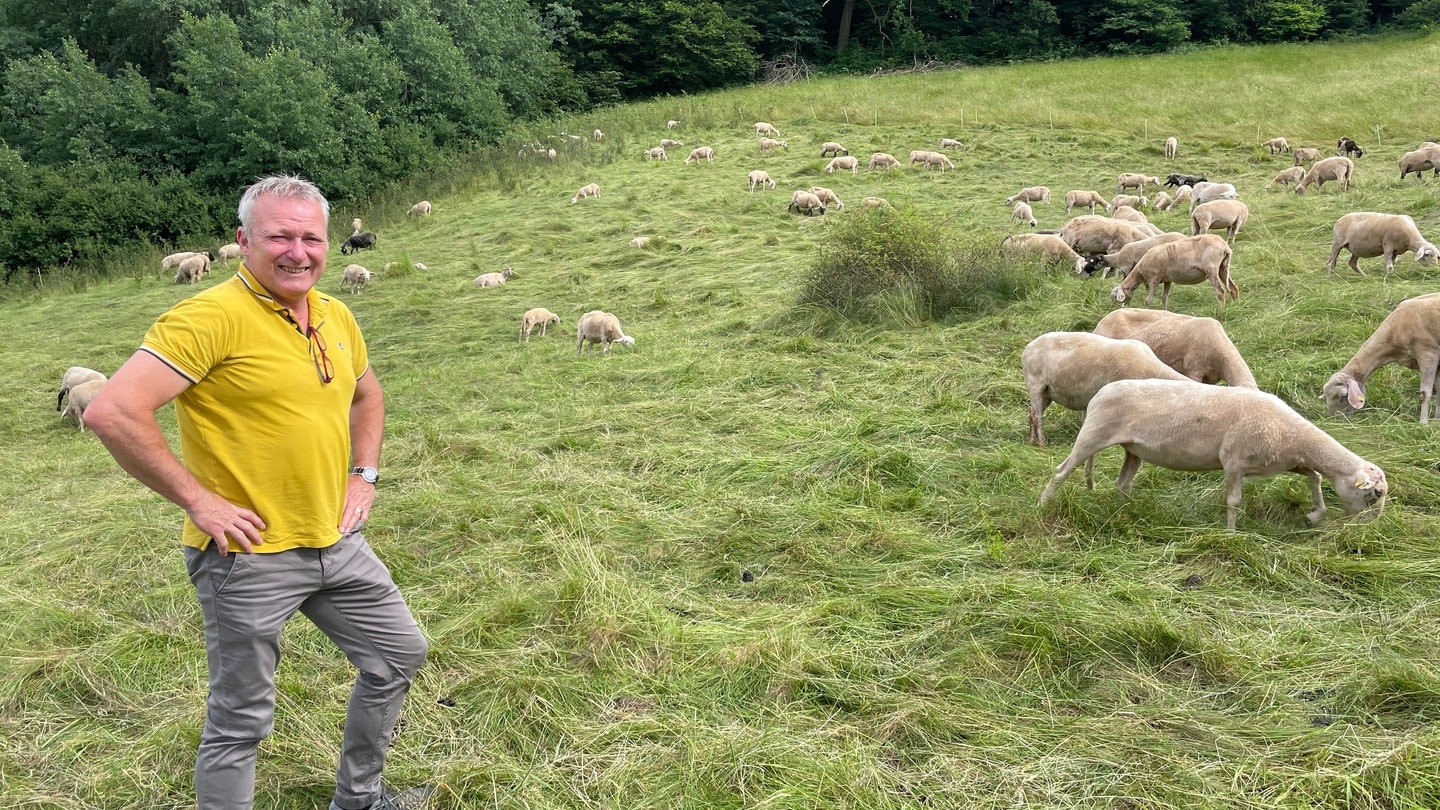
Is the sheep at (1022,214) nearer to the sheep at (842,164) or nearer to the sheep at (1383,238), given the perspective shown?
the sheep at (1383,238)

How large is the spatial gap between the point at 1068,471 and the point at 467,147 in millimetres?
28131

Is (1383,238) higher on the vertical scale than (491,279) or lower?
higher

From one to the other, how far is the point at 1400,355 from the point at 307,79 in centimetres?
2684

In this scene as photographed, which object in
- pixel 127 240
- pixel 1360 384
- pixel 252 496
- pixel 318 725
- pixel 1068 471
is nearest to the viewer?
pixel 252 496

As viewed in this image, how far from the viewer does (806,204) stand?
1775cm

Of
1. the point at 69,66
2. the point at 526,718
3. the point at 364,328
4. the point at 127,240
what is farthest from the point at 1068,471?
the point at 69,66

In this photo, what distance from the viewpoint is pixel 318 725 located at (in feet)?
12.9

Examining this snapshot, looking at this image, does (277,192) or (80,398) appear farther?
(80,398)

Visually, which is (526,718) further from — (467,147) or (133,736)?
(467,147)

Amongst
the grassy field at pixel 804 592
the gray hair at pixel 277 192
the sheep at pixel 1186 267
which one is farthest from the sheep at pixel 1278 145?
the gray hair at pixel 277 192

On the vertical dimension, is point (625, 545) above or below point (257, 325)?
Answer: below

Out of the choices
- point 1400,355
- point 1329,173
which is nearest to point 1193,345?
point 1400,355

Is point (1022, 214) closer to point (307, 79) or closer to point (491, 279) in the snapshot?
point (491, 279)

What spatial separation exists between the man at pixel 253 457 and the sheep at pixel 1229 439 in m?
4.21
